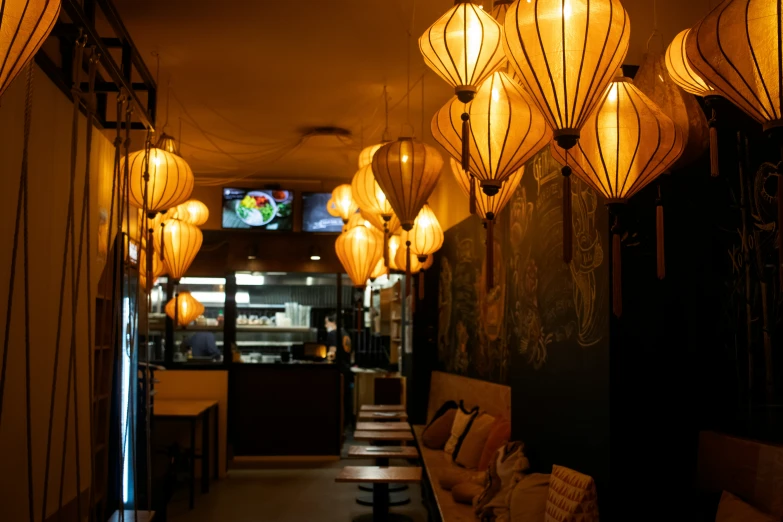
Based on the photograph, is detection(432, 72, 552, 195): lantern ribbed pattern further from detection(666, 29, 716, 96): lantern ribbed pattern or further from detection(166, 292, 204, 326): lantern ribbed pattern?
detection(166, 292, 204, 326): lantern ribbed pattern

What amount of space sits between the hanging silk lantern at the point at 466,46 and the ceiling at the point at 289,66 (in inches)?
78.7

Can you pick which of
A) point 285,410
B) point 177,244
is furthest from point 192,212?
point 285,410

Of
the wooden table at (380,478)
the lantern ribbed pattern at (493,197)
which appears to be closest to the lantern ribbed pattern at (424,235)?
the wooden table at (380,478)

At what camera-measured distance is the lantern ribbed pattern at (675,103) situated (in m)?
2.73

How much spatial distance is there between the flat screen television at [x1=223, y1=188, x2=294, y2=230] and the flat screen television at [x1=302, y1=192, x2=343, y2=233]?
0.21 metres

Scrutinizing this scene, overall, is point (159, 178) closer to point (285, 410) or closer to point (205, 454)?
point (205, 454)

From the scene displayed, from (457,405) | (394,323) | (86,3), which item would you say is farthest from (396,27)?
(394,323)

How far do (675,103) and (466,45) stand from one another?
814mm

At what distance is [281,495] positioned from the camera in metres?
7.55

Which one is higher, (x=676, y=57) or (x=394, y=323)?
(x=676, y=57)

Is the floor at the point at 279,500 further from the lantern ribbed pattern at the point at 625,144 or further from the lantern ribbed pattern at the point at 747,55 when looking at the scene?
the lantern ribbed pattern at the point at 747,55

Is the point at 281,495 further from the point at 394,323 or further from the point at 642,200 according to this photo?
the point at 642,200

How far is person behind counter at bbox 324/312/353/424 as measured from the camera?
980 centimetres

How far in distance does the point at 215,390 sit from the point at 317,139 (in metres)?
3.40
